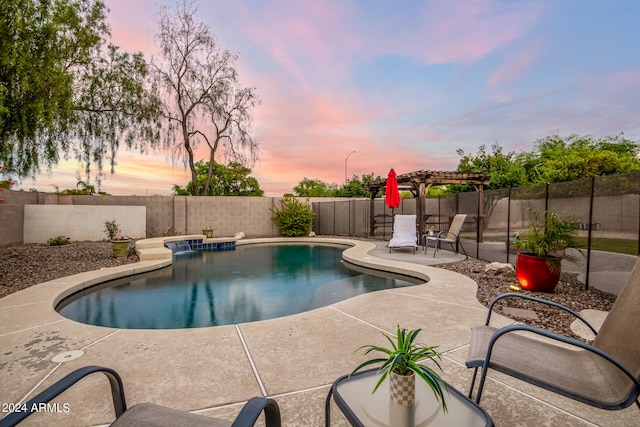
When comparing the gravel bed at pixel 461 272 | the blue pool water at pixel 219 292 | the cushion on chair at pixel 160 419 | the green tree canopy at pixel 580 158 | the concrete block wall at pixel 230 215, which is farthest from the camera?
the green tree canopy at pixel 580 158

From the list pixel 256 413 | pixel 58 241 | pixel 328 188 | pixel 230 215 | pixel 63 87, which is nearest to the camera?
pixel 256 413

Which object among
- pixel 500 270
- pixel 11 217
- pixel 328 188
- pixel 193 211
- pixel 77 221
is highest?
pixel 328 188

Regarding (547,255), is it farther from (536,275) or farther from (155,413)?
(155,413)

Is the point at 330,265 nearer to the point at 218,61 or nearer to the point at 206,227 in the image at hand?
the point at 206,227

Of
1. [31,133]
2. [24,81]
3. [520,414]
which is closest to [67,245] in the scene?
[31,133]

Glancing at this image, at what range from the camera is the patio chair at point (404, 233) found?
25.8 ft

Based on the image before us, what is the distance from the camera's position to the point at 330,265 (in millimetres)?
7371

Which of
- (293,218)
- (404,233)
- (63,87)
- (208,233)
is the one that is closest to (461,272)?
(404,233)

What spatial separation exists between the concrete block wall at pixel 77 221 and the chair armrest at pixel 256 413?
11.2 meters

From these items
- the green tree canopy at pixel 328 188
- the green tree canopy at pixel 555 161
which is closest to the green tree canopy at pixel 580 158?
the green tree canopy at pixel 555 161

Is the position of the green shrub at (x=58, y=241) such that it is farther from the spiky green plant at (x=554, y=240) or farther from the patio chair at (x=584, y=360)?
the spiky green plant at (x=554, y=240)

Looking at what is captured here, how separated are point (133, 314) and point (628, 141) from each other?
33.7m

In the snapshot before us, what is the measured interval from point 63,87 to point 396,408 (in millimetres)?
6698

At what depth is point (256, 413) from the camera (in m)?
0.88
